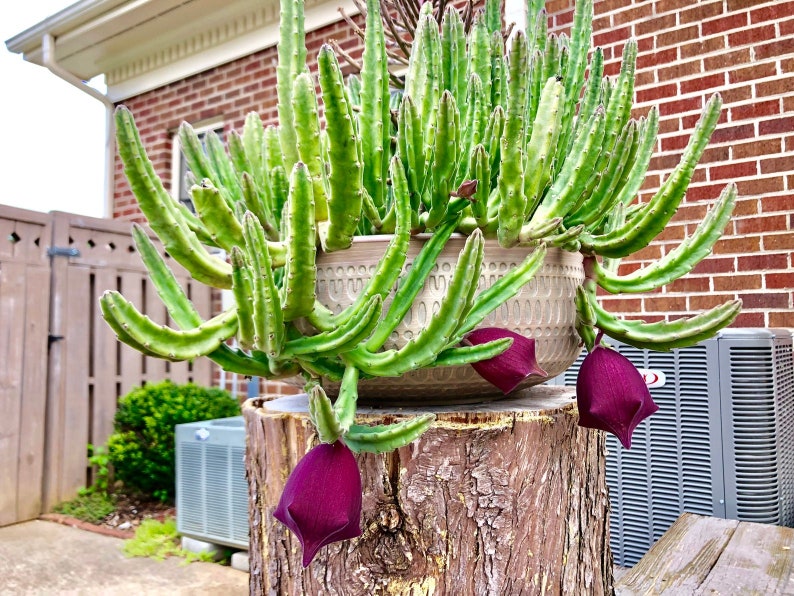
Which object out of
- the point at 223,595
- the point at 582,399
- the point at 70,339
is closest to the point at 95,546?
the point at 223,595

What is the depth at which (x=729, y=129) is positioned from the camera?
9.88 feet

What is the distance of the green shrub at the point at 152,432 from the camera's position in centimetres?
434

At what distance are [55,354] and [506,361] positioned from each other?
4554mm

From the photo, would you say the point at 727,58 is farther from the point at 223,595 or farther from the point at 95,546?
the point at 95,546

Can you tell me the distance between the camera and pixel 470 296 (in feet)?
2.66

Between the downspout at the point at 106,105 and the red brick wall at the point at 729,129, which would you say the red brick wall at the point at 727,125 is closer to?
the red brick wall at the point at 729,129

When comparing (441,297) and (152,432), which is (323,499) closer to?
(441,297)

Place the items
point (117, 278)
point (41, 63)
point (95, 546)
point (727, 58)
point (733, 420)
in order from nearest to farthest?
point (733, 420) → point (727, 58) → point (95, 546) → point (117, 278) → point (41, 63)

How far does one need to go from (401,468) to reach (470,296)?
33 cm

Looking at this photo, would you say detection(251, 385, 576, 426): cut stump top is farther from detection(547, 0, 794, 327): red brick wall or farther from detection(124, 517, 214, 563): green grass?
detection(124, 517, 214, 563): green grass

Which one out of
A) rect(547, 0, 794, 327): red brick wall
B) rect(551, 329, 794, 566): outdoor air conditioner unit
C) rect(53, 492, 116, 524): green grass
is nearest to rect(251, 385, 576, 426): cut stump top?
rect(551, 329, 794, 566): outdoor air conditioner unit

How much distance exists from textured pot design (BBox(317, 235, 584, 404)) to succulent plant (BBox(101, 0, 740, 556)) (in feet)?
0.09

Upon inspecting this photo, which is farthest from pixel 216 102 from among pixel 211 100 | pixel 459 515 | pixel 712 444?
pixel 459 515

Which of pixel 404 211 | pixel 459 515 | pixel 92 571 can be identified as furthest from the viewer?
pixel 92 571
